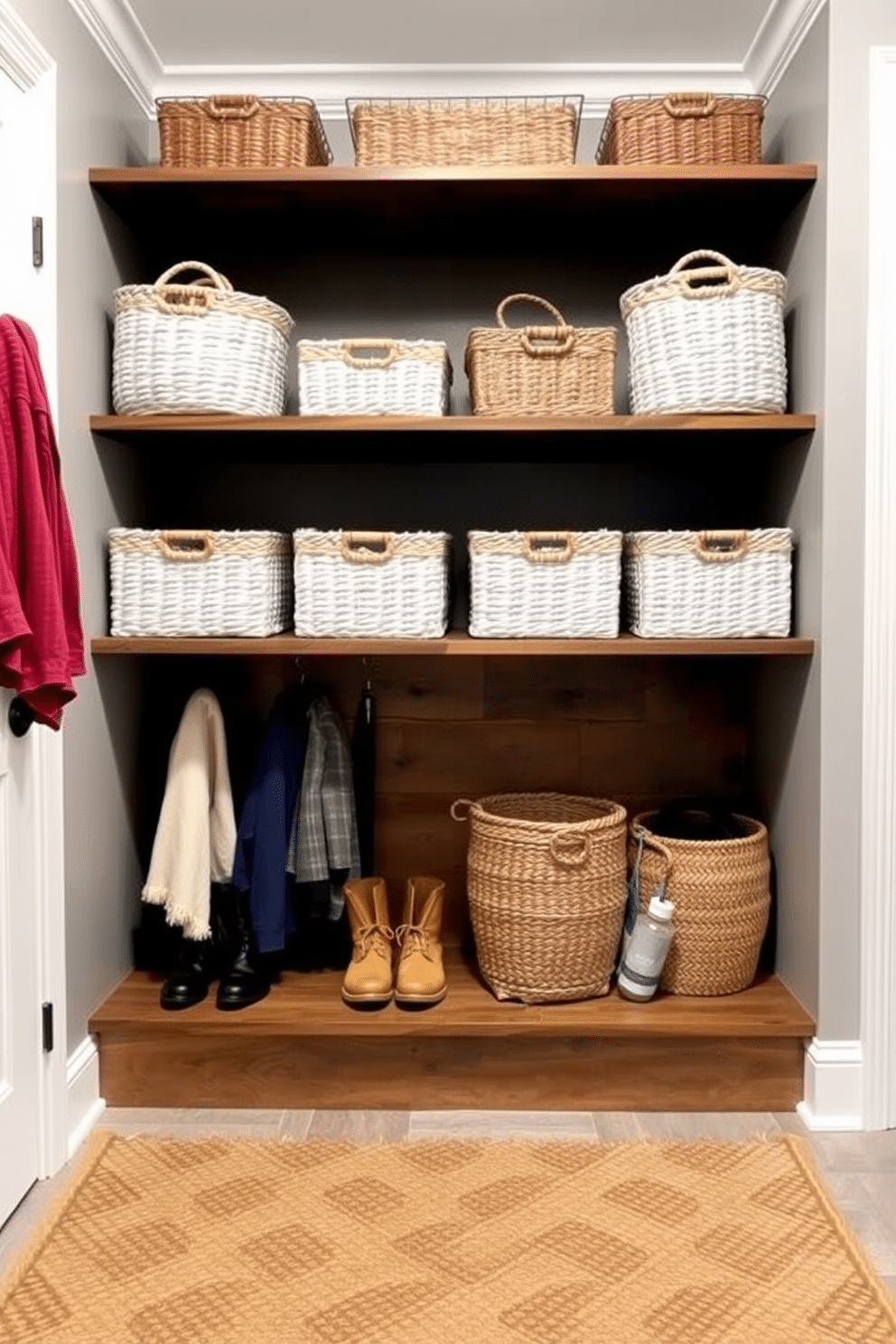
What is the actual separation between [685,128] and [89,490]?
4.66 ft

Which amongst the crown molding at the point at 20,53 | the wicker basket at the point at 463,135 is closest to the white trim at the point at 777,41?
the wicker basket at the point at 463,135

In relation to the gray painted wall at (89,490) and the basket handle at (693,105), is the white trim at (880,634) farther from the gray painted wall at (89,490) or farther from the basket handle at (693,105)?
the gray painted wall at (89,490)

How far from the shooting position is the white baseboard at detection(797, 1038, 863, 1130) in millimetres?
2246

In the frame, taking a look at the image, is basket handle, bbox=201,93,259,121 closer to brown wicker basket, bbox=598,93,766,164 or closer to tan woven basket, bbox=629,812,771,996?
brown wicker basket, bbox=598,93,766,164

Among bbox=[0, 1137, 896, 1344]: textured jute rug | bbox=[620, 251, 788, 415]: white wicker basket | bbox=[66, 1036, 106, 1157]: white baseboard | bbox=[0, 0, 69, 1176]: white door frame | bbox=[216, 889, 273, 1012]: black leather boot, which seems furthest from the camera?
bbox=[216, 889, 273, 1012]: black leather boot

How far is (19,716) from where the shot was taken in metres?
1.93

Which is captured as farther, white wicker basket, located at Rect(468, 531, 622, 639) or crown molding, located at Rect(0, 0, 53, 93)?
white wicker basket, located at Rect(468, 531, 622, 639)

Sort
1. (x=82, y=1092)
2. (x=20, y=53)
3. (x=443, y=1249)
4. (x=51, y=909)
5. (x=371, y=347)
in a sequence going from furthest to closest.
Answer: (x=371, y=347) → (x=82, y=1092) → (x=51, y=909) → (x=20, y=53) → (x=443, y=1249)

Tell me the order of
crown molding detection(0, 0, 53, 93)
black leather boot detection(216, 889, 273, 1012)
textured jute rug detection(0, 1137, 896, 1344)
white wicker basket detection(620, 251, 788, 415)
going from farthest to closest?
black leather boot detection(216, 889, 273, 1012) → white wicker basket detection(620, 251, 788, 415) → crown molding detection(0, 0, 53, 93) → textured jute rug detection(0, 1137, 896, 1344)

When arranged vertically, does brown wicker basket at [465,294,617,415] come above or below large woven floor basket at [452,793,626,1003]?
above

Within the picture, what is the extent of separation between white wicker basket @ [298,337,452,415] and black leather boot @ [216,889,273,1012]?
1081 millimetres

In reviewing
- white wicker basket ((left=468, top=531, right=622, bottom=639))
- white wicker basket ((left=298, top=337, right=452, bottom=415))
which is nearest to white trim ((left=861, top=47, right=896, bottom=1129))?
white wicker basket ((left=468, top=531, right=622, bottom=639))

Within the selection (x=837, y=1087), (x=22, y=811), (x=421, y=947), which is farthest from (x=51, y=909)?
(x=837, y=1087)

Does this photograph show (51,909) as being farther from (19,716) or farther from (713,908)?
(713,908)
